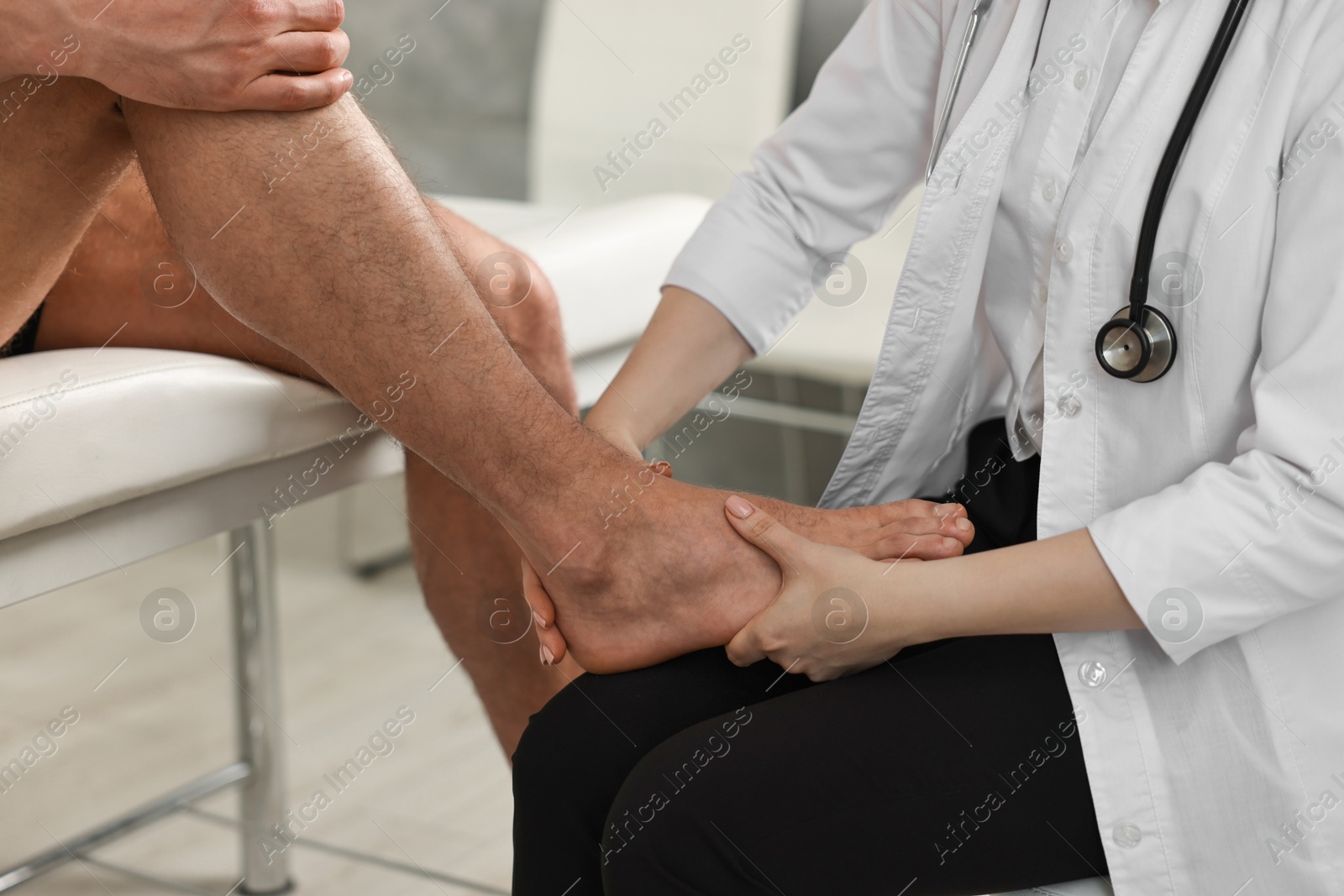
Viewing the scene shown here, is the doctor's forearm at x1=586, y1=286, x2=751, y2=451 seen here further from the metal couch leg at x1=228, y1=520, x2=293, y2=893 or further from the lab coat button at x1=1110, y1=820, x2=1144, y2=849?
the metal couch leg at x1=228, y1=520, x2=293, y2=893

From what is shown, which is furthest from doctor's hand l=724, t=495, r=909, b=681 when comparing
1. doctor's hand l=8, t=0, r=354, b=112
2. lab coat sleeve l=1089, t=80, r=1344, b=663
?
doctor's hand l=8, t=0, r=354, b=112

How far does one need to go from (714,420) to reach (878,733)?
148cm

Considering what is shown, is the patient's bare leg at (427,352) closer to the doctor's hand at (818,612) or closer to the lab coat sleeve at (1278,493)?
the doctor's hand at (818,612)

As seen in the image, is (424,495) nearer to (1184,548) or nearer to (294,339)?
(294,339)

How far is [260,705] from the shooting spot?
1.25 m

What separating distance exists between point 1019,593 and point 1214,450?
13 cm

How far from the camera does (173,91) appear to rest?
642 millimetres

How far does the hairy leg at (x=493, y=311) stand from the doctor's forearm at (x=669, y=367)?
0.08 meters

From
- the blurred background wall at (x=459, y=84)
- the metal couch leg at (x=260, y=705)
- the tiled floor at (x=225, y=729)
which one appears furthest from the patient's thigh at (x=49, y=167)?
the blurred background wall at (x=459, y=84)

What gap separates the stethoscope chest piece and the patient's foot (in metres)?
0.13

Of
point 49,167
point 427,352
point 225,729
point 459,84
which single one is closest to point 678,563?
point 427,352

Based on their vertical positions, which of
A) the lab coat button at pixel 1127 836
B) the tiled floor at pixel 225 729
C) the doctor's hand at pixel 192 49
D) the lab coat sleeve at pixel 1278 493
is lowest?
the tiled floor at pixel 225 729

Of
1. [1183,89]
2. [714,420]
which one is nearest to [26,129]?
[1183,89]

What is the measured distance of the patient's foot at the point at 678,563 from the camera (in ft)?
2.38
